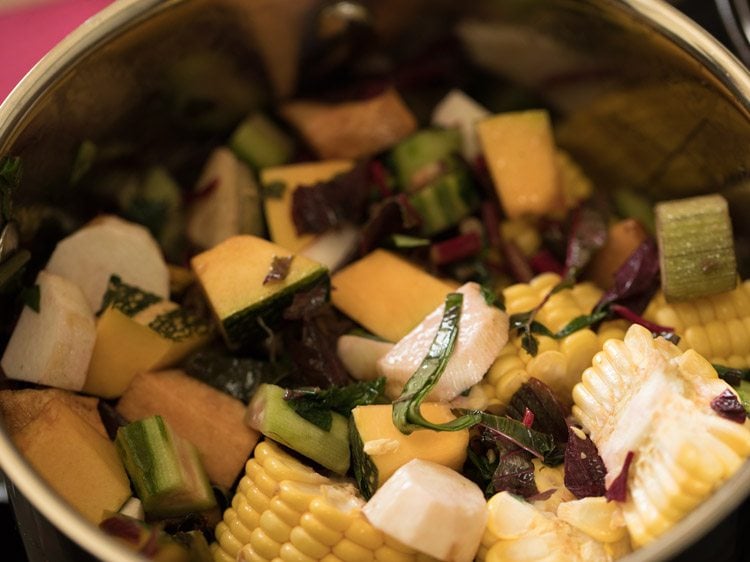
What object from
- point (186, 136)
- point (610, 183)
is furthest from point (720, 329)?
point (186, 136)

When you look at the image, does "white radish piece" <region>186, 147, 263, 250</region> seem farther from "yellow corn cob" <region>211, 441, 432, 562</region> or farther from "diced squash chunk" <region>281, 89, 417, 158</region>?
"yellow corn cob" <region>211, 441, 432, 562</region>

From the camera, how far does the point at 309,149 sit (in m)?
2.71

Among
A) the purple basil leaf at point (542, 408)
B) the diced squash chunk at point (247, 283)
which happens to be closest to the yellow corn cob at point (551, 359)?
the purple basil leaf at point (542, 408)

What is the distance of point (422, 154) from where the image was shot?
255 cm

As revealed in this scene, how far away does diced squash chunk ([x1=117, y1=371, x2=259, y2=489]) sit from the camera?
6.64ft

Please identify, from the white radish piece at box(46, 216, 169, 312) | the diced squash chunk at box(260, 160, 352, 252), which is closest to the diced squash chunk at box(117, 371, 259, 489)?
the white radish piece at box(46, 216, 169, 312)

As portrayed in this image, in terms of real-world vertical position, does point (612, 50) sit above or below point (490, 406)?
above

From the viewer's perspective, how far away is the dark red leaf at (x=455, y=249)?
2434 mm

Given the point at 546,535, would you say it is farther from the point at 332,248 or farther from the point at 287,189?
the point at 287,189

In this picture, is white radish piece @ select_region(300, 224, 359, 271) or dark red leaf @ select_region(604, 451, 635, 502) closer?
dark red leaf @ select_region(604, 451, 635, 502)

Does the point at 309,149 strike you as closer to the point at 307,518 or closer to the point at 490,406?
the point at 490,406

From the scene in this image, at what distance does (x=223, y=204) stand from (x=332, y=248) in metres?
0.35

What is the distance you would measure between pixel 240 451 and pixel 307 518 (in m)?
0.35

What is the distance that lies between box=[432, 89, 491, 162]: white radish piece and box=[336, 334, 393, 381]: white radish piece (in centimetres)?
76
